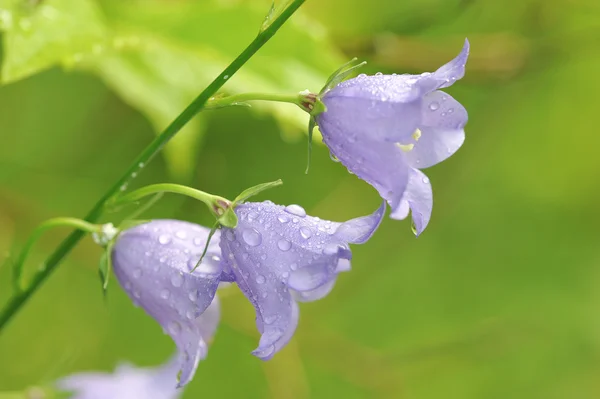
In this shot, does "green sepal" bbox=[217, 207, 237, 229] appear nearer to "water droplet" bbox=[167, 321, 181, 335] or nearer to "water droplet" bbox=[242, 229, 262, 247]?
"water droplet" bbox=[242, 229, 262, 247]

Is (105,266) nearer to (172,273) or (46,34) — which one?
(172,273)

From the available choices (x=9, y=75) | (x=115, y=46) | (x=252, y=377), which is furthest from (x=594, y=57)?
(x=9, y=75)

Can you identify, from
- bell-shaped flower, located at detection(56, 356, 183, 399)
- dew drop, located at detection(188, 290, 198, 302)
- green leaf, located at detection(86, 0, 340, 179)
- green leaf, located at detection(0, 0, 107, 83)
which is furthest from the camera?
green leaf, located at detection(86, 0, 340, 179)

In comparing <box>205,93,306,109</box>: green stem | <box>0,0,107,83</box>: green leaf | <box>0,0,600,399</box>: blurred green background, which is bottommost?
<box>0,0,600,399</box>: blurred green background

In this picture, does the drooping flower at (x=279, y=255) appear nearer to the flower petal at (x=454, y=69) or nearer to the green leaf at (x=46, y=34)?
the flower petal at (x=454, y=69)

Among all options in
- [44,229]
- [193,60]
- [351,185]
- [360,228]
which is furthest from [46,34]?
[351,185]

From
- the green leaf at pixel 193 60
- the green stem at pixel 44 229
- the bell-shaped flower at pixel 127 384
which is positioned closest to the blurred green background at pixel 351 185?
the green leaf at pixel 193 60

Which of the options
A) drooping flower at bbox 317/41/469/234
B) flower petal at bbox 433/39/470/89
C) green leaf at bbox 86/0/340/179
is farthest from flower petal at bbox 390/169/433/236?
green leaf at bbox 86/0/340/179

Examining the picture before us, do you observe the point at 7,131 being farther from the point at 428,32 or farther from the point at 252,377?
the point at 428,32
